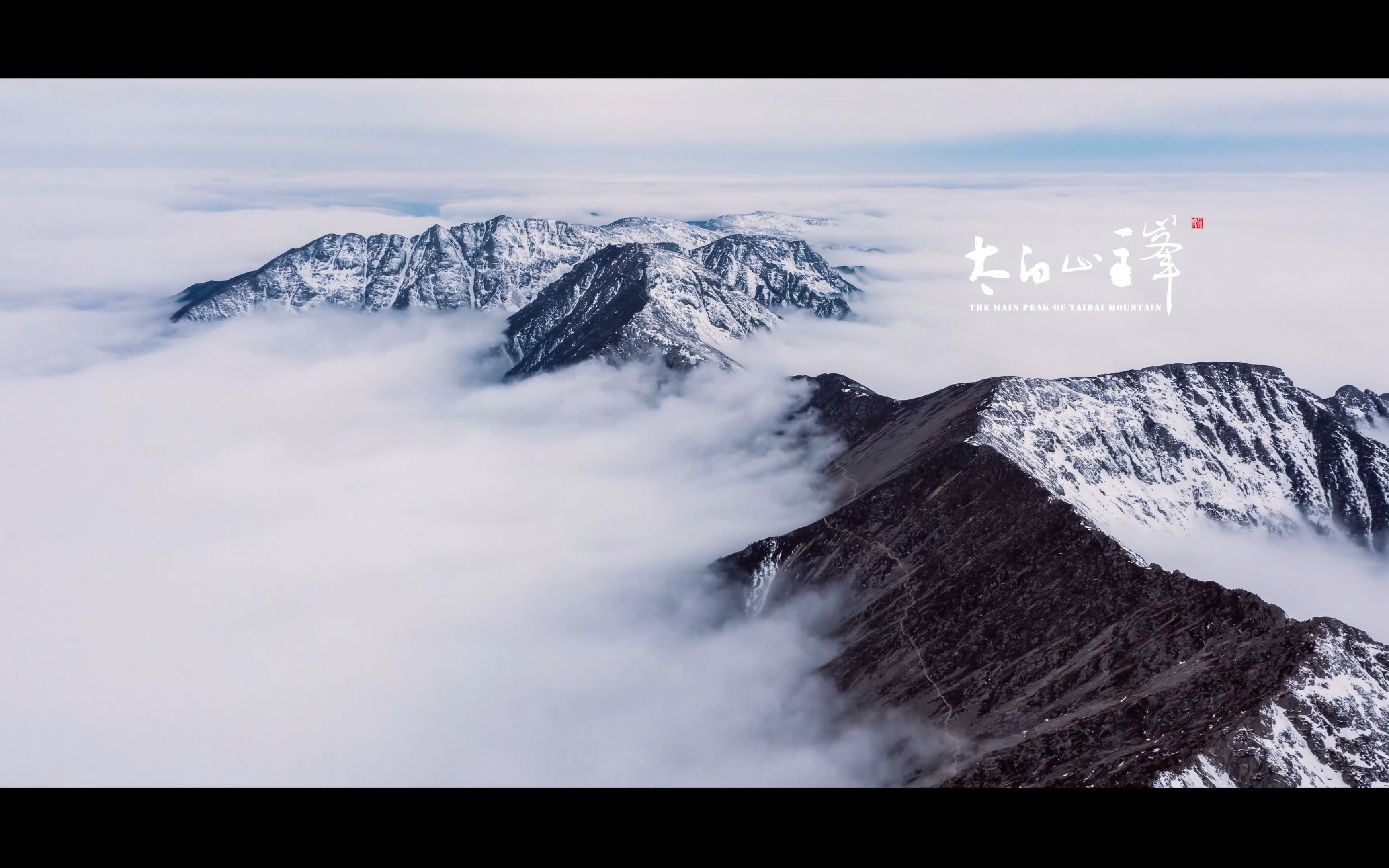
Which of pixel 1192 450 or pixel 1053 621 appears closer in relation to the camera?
pixel 1053 621

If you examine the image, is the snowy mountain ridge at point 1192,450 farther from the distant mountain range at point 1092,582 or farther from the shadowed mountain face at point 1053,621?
the shadowed mountain face at point 1053,621

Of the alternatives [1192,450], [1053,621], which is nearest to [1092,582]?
[1053,621]

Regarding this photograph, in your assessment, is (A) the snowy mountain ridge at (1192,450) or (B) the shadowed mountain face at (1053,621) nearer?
(B) the shadowed mountain face at (1053,621)

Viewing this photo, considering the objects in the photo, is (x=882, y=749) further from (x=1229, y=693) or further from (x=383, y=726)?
(x=383, y=726)

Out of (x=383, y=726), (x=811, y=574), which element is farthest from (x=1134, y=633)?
(x=383, y=726)

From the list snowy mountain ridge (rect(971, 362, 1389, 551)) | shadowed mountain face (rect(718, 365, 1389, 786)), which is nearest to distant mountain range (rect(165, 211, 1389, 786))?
shadowed mountain face (rect(718, 365, 1389, 786))

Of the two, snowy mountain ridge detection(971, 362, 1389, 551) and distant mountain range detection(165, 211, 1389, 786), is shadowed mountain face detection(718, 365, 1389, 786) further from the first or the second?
snowy mountain ridge detection(971, 362, 1389, 551)

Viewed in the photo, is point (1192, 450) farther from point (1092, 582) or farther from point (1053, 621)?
point (1053, 621)

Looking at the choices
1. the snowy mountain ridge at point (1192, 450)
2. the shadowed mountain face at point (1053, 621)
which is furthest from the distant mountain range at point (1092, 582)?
the snowy mountain ridge at point (1192, 450)
